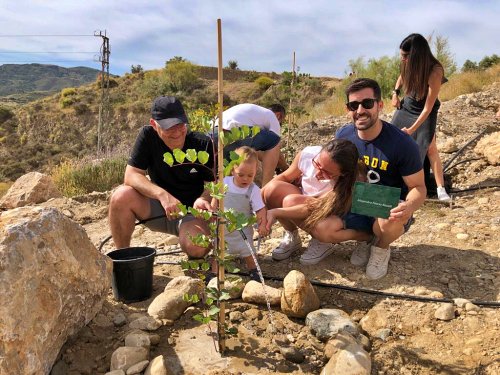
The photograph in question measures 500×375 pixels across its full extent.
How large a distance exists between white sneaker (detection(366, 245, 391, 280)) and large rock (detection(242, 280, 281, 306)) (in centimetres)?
68

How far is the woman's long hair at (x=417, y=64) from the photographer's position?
3.86m

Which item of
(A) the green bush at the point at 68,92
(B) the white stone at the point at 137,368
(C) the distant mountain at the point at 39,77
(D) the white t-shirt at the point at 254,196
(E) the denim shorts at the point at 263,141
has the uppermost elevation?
(C) the distant mountain at the point at 39,77

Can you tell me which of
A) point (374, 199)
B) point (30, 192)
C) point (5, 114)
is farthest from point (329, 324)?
point (5, 114)

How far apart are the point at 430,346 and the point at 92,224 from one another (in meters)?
3.82

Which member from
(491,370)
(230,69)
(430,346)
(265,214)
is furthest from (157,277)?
(230,69)

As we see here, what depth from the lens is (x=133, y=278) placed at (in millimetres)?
2635

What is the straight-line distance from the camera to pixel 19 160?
27.2m

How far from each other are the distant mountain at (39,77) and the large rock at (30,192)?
106 metres

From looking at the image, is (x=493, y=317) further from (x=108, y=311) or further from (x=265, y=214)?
(x=108, y=311)

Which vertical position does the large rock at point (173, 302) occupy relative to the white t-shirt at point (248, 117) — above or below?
below

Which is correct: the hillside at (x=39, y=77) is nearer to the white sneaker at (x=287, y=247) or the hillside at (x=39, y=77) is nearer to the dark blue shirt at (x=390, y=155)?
the white sneaker at (x=287, y=247)

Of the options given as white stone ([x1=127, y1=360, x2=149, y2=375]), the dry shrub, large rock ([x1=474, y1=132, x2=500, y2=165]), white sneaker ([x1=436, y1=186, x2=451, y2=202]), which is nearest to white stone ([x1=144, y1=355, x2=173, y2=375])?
white stone ([x1=127, y1=360, x2=149, y2=375])

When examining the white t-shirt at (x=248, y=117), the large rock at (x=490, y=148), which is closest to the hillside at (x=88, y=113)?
the large rock at (x=490, y=148)

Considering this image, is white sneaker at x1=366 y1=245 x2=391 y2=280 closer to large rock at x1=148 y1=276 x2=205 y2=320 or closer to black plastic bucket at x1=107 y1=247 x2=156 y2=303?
large rock at x1=148 y1=276 x2=205 y2=320
